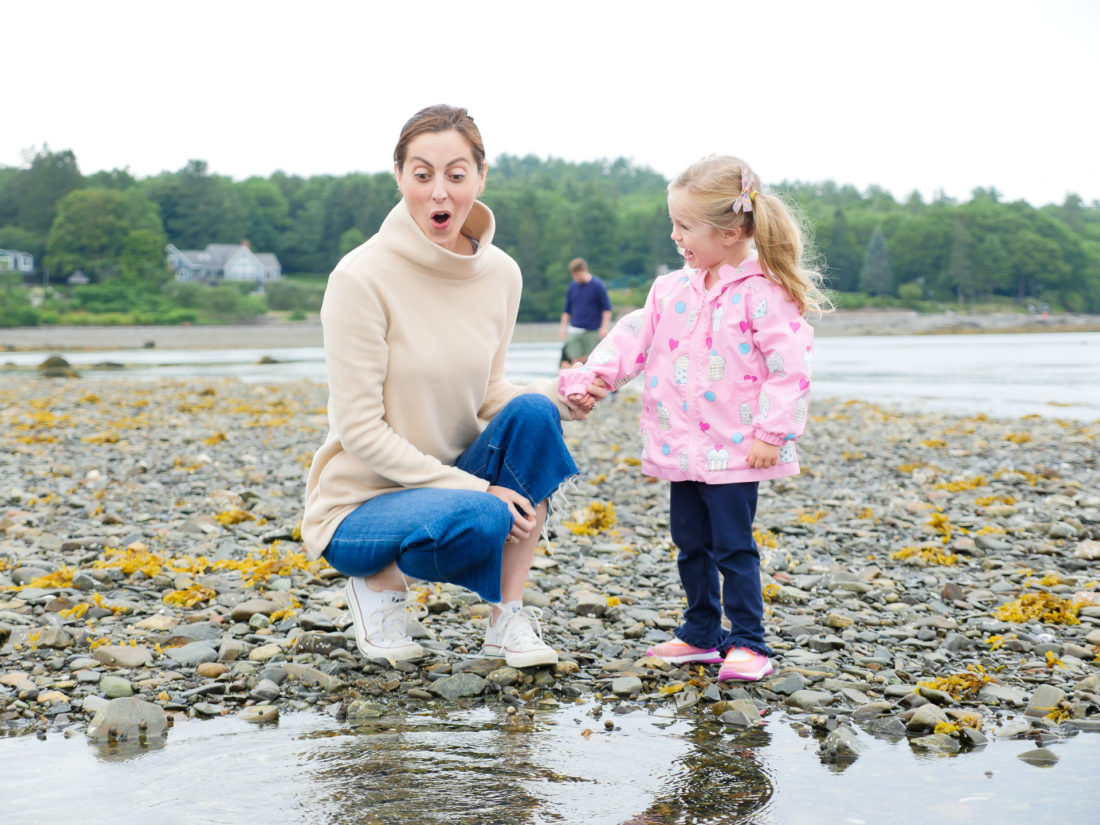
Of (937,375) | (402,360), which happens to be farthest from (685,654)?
(937,375)

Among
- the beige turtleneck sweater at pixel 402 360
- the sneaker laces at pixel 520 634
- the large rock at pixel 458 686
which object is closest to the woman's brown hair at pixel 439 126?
the beige turtleneck sweater at pixel 402 360

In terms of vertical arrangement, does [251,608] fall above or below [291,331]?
above

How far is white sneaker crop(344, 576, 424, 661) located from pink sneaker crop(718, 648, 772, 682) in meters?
1.07

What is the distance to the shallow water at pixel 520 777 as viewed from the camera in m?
2.37

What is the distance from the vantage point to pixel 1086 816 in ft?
7.76

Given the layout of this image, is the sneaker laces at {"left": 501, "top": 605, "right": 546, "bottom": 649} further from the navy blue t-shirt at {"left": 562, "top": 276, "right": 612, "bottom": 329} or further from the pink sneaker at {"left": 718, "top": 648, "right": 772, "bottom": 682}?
the navy blue t-shirt at {"left": 562, "top": 276, "right": 612, "bottom": 329}

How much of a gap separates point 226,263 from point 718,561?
313 ft

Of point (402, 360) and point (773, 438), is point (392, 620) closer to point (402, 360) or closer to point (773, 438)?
point (402, 360)

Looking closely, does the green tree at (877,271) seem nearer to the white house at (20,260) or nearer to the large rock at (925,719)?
the white house at (20,260)

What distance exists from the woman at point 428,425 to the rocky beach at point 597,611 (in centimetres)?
30

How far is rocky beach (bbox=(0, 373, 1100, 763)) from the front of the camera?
311cm

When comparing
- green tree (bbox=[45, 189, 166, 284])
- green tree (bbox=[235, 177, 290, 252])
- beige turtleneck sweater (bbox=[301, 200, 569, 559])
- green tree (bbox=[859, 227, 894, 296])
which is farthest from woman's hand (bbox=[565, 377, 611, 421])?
green tree (bbox=[235, 177, 290, 252])

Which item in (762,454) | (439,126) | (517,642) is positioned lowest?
(517,642)

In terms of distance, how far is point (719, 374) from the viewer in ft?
11.4
